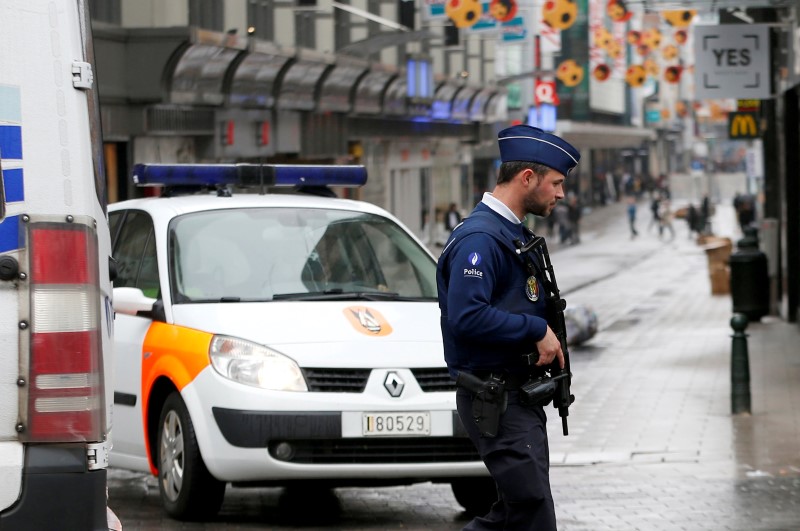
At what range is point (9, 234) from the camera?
479cm

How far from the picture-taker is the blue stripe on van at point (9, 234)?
188 inches

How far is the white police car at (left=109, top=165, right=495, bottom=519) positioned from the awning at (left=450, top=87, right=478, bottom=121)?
40923 millimetres

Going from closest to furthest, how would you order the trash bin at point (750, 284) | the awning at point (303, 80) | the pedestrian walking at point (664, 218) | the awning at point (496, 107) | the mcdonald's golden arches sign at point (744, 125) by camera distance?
the trash bin at point (750, 284) → the mcdonald's golden arches sign at point (744, 125) → the awning at point (303, 80) → the awning at point (496, 107) → the pedestrian walking at point (664, 218)

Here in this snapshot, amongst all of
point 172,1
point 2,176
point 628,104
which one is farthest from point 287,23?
point 628,104

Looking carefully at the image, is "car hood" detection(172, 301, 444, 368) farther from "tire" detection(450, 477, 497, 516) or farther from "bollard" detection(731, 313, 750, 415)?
"bollard" detection(731, 313, 750, 415)

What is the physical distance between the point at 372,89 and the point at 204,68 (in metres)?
12.4

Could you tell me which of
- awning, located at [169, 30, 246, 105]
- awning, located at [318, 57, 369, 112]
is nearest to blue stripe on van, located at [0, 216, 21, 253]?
awning, located at [169, 30, 246, 105]

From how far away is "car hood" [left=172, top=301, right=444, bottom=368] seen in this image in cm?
827

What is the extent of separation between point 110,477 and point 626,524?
11.3ft

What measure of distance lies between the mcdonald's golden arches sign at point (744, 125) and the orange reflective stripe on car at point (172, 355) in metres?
22.6

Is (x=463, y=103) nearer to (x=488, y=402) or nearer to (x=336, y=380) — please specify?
(x=336, y=380)

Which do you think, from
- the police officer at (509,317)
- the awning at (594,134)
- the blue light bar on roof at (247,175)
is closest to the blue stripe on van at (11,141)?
the police officer at (509,317)

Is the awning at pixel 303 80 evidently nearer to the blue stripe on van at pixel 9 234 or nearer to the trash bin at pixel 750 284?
the trash bin at pixel 750 284

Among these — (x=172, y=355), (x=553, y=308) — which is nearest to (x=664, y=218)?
(x=172, y=355)
